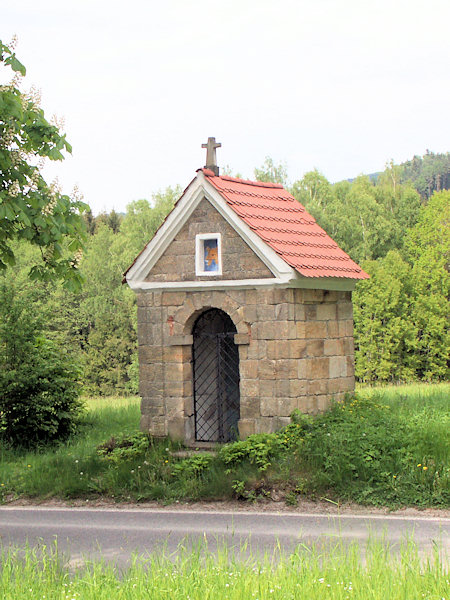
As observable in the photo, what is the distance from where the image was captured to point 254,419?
13.4 m

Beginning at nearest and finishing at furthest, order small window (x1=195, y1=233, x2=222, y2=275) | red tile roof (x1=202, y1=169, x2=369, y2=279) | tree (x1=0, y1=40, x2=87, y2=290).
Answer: tree (x1=0, y1=40, x2=87, y2=290) → red tile roof (x1=202, y1=169, x2=369, y2=279) → small window (x1=195, y1=233, x2=222, y2=275)

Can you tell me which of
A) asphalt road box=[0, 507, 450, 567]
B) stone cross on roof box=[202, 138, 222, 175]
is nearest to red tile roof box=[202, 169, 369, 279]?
stone cross on roof box=[202, 138, 222, 175]

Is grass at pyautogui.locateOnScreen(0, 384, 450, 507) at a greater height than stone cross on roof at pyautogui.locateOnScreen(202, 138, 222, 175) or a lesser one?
lesser

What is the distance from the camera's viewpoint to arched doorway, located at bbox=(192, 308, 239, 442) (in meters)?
15.2

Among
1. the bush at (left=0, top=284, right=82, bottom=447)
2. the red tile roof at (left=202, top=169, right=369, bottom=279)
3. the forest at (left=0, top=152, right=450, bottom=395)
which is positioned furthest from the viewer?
the forest at (left=0, top=152, right=450, bottom=395)

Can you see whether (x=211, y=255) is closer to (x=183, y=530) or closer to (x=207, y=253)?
(x=207, y=253)

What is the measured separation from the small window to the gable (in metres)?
0.06

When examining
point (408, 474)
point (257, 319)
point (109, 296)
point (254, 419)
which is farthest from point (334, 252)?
point (109, 296)

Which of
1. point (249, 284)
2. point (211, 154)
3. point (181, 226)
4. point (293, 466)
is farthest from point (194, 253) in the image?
point (293, 466)

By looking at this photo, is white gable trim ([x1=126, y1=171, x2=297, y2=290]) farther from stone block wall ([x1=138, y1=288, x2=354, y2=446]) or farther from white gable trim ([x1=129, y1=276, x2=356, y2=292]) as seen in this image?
stone block wall ([x1=138, y1=288, x2=354, y2=446])

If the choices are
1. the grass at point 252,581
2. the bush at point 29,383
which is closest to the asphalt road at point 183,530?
the grass at point 252,581

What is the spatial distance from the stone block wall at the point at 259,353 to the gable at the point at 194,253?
0.84 feet

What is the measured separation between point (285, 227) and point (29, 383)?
526cm

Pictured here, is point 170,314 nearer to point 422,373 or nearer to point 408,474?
point 408,474
